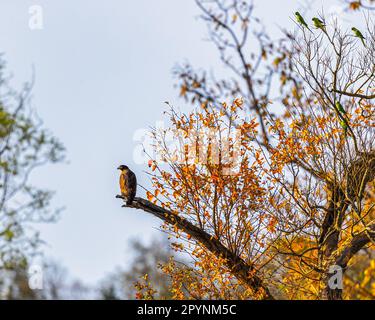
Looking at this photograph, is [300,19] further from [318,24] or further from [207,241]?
[207,241]

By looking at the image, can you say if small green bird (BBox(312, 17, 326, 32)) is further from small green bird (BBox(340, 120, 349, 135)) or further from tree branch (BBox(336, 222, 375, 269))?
tree branch (BBox(336, 222, 375, 269))

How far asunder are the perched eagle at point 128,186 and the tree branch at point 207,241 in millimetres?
150

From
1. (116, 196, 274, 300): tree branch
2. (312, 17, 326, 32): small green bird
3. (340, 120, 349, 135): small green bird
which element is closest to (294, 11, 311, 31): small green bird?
(312, 17, 326, 32): small green bird

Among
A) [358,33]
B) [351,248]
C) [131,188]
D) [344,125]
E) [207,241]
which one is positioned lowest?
[351,248]

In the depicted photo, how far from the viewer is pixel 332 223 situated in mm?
11750

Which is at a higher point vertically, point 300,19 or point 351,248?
point 300,19

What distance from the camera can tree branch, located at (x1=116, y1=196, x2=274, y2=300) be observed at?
11.1 metres

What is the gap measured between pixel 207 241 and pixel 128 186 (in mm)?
1802

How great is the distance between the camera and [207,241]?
438 inches

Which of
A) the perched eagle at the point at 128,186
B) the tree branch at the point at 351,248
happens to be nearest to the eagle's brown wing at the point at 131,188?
the perched eagle at the point at 128,186

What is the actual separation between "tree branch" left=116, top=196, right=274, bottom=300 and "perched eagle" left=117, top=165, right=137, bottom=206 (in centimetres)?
15

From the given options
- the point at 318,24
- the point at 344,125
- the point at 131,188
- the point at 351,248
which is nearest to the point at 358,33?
the point at 318,24

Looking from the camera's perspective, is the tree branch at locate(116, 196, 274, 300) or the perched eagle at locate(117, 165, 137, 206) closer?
the tree branch at locate(116, 196, 274, 300)
